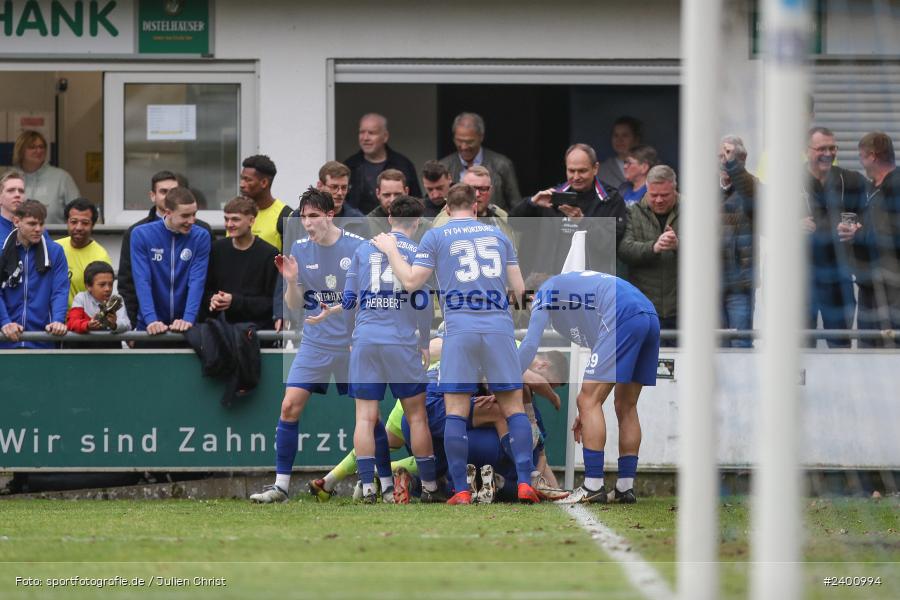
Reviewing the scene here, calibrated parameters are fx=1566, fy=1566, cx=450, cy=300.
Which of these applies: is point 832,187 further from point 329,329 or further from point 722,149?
point 329,329

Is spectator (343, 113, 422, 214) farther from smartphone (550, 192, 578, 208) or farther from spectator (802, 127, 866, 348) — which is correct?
spectator (802, 127, 866, 348)

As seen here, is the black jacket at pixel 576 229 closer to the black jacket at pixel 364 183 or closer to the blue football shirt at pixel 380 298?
the black jacket at pixel 364 183

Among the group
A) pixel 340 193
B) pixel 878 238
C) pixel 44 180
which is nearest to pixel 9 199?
pixel 44 180

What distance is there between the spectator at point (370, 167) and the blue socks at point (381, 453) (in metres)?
2.71

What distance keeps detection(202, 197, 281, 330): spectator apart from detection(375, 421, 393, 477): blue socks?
1469 mm

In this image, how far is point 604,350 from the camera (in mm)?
10414

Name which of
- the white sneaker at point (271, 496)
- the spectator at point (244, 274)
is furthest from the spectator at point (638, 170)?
the white sneaker at point (271, 496)

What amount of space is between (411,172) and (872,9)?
4.00 metres

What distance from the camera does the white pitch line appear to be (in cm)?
595

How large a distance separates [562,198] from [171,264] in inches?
118

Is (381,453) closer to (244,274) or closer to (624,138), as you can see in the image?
(244,274)

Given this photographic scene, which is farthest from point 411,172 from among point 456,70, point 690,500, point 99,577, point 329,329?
point 690,500

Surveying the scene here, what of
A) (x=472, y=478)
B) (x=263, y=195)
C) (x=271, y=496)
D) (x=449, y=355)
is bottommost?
(x=271, y=496)

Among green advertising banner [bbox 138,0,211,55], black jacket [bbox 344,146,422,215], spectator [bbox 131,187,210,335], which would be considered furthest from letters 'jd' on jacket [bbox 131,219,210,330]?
green advertising banner [bbox 138,0,211,55]
